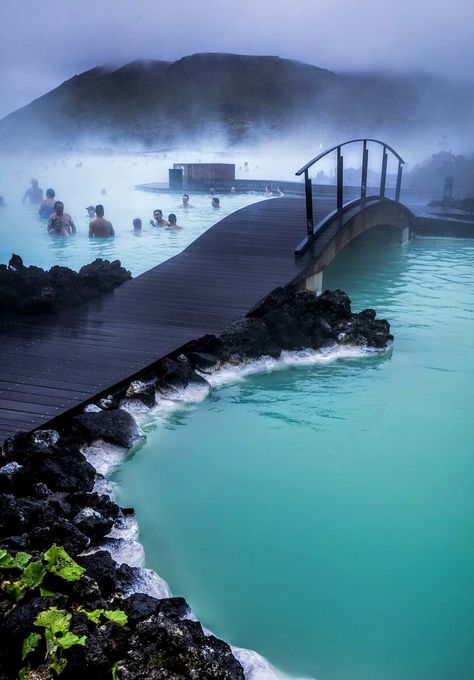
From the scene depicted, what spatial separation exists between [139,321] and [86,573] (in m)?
3.33

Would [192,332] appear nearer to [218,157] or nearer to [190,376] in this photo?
[190,376]

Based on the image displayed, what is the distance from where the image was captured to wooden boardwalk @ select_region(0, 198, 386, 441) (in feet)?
13.6

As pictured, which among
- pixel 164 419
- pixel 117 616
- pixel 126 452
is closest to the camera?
pixel 117 616

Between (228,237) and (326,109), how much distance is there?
89167 mm

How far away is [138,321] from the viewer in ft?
18.5

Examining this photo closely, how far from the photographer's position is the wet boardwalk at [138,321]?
13.6ft

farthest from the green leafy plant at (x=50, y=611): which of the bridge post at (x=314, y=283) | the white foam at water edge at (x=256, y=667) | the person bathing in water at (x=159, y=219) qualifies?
the person bathing in water at (x=159, y=219)

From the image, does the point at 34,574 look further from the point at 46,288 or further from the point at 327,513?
the point at 46,288

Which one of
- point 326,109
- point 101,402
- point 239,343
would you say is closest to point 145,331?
point 239,343

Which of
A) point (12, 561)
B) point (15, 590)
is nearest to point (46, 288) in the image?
point (12, 561)

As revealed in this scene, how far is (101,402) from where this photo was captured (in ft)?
13.8

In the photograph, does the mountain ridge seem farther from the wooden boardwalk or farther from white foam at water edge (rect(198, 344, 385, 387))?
white foam at water edge (rect(198, 344, 385, 387))

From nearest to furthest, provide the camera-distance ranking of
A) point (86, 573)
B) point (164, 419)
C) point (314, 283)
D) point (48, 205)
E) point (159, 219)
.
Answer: point (86, 573)
point (164, 419)
point (314, 283)
point (159, 219)
point (48, 205)

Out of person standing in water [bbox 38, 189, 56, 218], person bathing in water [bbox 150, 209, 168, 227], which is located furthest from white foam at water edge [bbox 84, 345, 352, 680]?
person standing in water [bbox 38, 189, 56, 218]
